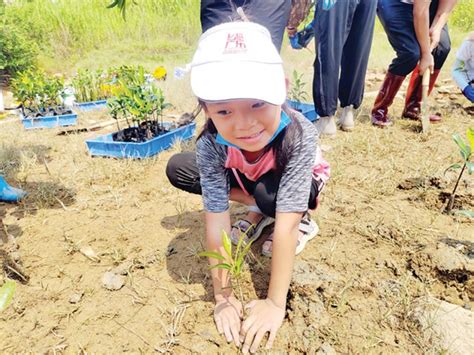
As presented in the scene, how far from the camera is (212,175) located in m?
1.43

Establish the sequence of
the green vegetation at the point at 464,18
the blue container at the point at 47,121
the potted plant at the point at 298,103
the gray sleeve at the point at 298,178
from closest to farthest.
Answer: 1. the gray sleeve at the point at 298,178
2. the potted plant at the point at 298,103
3. the blue container at the point at 47,121
4. the green vegetation at the point at 464,18

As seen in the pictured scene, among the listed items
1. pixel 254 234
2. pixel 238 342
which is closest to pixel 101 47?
pixel 254 234

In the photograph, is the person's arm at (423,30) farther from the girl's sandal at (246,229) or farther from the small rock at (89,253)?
the small rock at (89,253)

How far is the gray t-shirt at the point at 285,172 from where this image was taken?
4.27 ft

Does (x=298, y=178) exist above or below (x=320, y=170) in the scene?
above

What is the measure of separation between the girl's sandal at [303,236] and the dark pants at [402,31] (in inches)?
75.3

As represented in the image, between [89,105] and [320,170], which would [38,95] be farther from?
[320,170]

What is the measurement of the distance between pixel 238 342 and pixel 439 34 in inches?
112

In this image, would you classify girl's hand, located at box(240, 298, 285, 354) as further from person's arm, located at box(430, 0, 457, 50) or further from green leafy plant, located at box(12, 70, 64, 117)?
green leafy plant, located at box(12, 70, 64, 117)

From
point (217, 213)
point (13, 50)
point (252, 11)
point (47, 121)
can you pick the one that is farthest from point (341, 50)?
point (13, 50)

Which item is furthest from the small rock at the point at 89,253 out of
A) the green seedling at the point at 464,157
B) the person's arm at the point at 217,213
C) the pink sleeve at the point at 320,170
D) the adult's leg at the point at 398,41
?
the adult's leg at the point at 398,41

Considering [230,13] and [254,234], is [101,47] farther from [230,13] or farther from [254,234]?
[254,234]

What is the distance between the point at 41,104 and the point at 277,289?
3.64 metres

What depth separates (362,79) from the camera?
304cm
